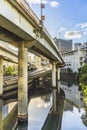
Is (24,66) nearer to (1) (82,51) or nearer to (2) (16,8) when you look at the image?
(2) (16,8)

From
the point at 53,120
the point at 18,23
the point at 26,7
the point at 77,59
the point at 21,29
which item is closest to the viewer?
the point at 18,23

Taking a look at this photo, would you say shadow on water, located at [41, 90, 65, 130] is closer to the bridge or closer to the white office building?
the bridge

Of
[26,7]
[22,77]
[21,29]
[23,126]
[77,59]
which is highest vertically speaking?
[77,59]

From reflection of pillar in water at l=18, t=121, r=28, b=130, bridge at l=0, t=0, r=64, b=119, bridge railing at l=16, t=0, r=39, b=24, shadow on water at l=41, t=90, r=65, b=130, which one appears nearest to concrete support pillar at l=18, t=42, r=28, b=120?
bridge at l=0, t=0, r=64, b=119

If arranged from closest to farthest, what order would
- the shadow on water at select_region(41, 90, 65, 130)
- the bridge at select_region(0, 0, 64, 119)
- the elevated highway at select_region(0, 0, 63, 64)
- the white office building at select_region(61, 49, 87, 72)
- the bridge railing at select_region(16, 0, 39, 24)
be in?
1. the elevated highway at select_region(0, 0, 63, 64)
2. the bridge at select_region(0, 0, 64, 119)
3. the bridge railing at select_region(16, 0, 39, 24)
4. the shadow on water at select_region(41, 90, 65, 130)
5. the white office building at select_region(61, 49, 87, 72)

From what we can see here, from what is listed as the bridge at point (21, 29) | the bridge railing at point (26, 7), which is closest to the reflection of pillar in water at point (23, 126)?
the bridge at point (21, 29)

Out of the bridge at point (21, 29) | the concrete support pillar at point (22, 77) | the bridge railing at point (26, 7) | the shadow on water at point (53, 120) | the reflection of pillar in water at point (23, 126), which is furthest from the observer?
the concrete support pillar at point (22, 77)

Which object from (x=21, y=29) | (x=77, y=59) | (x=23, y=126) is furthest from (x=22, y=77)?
(x=77, y=59)

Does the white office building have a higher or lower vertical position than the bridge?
higher

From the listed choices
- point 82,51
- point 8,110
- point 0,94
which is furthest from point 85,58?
point 8,110

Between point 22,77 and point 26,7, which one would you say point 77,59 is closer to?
point 22,77

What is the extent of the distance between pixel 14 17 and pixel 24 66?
7.30 m

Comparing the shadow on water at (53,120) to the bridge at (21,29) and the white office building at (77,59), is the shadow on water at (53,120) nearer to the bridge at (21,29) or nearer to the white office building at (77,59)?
the bridge at (21,29)

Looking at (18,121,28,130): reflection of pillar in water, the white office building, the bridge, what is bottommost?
(18,121,28,130): reflection of pillar in water
